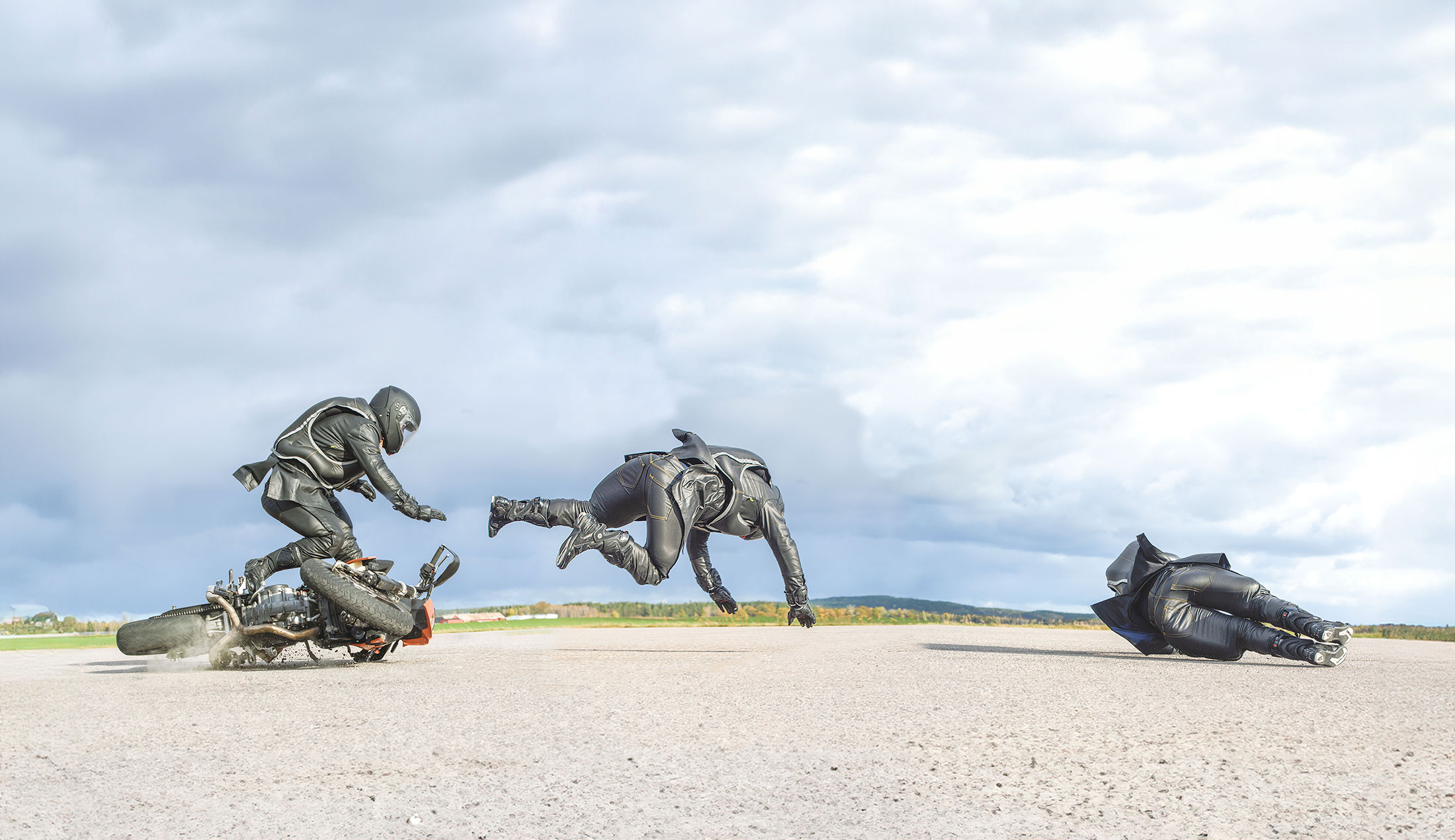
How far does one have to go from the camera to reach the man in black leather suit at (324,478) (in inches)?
449

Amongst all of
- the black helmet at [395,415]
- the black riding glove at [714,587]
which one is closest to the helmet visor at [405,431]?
the black helmet at [395,415]

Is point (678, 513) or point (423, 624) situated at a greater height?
point (678, 513)

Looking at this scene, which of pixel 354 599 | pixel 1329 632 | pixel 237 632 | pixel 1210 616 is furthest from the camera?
pixel 1210 616

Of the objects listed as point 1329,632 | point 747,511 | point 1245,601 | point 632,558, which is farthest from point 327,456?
point 1329,632

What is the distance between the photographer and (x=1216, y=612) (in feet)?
39.5

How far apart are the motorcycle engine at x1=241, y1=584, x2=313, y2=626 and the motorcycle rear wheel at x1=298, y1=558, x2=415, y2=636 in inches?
14.6

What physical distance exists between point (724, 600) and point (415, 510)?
4.29 meters

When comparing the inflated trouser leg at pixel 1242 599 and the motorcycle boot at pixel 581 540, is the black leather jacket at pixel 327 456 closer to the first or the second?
the motorcycle boot at pixel 581 540

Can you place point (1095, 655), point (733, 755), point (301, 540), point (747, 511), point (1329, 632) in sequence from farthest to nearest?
point (747, 511), point (1095, 655), point (301, 540), point (1329, 632), point (733, 755)

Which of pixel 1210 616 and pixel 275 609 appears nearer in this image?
pixel 275 609

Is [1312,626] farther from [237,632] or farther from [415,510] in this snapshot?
[237,632]

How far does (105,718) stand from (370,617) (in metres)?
3.54

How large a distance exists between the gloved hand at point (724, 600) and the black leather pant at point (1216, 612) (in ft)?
17.0

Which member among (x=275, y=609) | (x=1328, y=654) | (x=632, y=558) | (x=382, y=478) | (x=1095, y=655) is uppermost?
(x=382, y=478)
